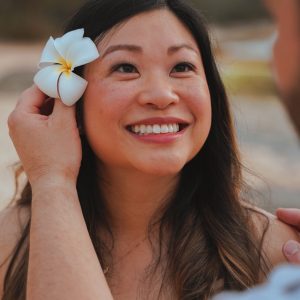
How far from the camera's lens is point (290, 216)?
3.32 m

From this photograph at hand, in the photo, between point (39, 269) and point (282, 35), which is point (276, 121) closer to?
point (39, 269)

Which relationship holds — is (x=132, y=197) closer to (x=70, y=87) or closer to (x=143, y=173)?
(x=143, y=173)

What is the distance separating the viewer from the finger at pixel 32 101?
3.21 metres

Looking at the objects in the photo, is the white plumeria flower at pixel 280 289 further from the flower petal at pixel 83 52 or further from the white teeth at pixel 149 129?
the flower petal at pixel 83 52

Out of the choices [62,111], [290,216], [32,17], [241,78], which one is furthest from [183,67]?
[32,17]

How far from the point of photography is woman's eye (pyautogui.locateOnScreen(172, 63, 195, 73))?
3166 mm

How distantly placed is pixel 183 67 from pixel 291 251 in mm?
919

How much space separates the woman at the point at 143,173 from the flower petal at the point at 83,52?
5 cm

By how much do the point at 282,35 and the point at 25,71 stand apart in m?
15.2

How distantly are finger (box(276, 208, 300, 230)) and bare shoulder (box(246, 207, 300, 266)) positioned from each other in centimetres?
2

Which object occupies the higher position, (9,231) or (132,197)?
(132,197)

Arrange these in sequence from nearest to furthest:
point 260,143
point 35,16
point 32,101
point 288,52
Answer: point 288,52 → point 32,101 → point 260,143 → point 35,16

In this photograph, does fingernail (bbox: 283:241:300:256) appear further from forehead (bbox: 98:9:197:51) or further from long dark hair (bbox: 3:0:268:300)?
forehead (bbox: 98:9:197:51)

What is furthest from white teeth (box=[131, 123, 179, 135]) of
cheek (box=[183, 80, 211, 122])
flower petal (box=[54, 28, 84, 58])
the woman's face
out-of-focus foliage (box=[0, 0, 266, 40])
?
out-of-focus foliage (box=[0, 0, 266, 40])
